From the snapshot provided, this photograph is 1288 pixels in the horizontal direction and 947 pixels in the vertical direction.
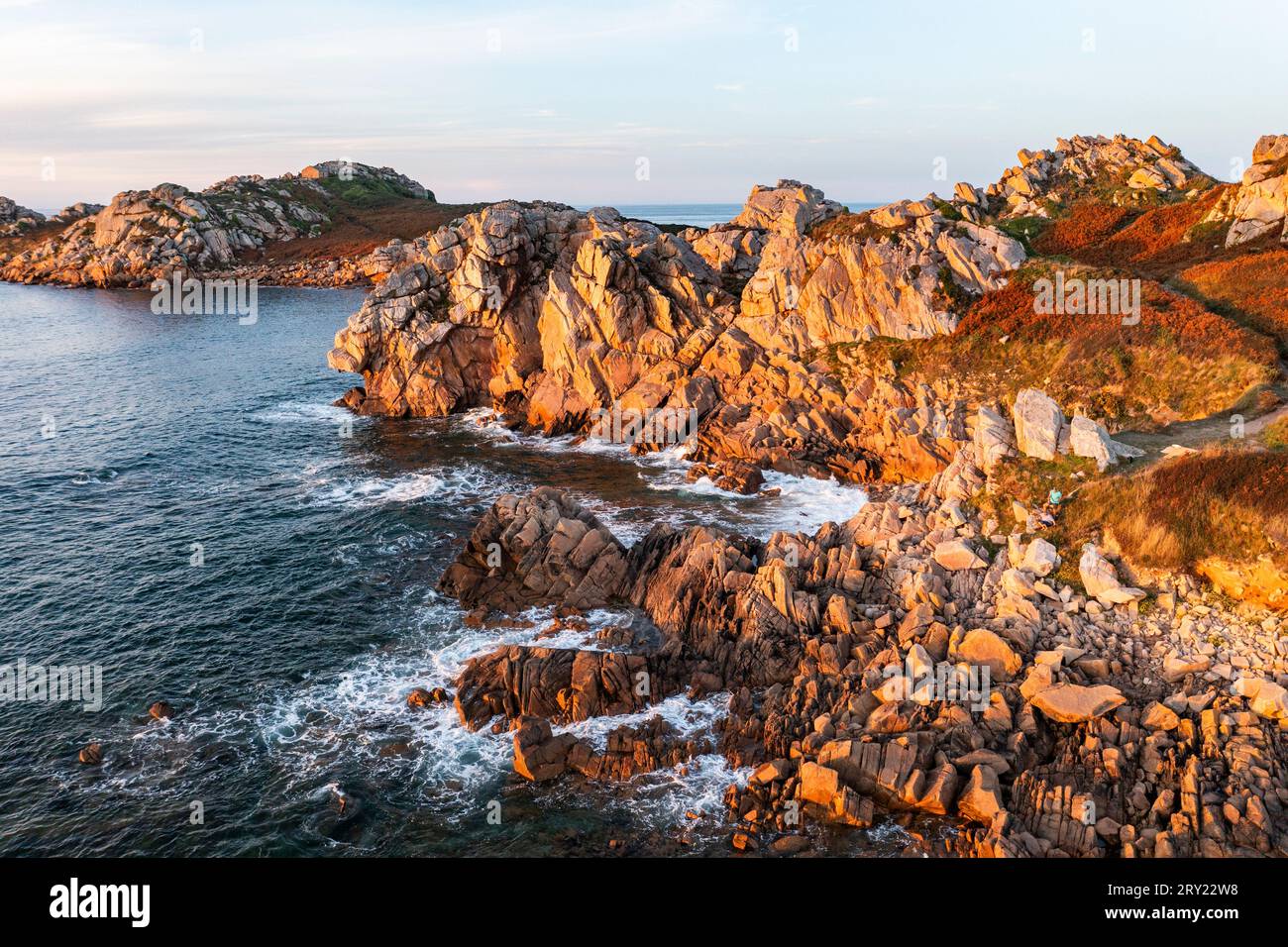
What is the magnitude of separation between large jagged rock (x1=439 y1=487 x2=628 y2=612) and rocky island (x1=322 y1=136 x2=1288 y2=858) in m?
0.15

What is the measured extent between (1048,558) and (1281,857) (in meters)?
14.5

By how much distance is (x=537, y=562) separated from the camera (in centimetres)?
4162

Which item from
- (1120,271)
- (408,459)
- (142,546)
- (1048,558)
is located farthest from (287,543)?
(1120,271)

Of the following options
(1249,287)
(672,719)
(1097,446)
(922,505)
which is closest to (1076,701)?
(672,719)

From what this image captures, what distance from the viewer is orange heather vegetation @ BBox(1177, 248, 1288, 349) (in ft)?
168

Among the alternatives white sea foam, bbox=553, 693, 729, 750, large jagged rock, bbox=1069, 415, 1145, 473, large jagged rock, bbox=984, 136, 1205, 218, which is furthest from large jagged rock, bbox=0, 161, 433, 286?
large jagged rock, bbox=1069, 415, 1145, 473

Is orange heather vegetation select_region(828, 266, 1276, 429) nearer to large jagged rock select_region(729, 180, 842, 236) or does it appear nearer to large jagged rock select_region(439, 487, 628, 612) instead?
large jagged rock select_region(729, 180, 842, 236)

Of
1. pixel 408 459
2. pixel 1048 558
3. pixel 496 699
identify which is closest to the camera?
pixel 496 699

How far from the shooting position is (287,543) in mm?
47375

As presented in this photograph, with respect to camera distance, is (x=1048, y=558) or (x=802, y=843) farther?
(x=1048, y=558)

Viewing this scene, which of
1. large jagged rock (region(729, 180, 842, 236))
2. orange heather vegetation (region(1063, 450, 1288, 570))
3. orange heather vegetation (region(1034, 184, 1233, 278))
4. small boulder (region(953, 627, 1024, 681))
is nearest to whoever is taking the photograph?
small boulder (region(953, 627, 1024, 681))

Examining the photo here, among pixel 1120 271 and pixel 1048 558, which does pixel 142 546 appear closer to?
pixel 1048 558

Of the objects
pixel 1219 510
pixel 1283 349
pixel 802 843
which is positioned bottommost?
pixel 802 843

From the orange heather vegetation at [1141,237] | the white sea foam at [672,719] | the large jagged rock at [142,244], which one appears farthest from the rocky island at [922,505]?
the large jagged rock at [142,244]
